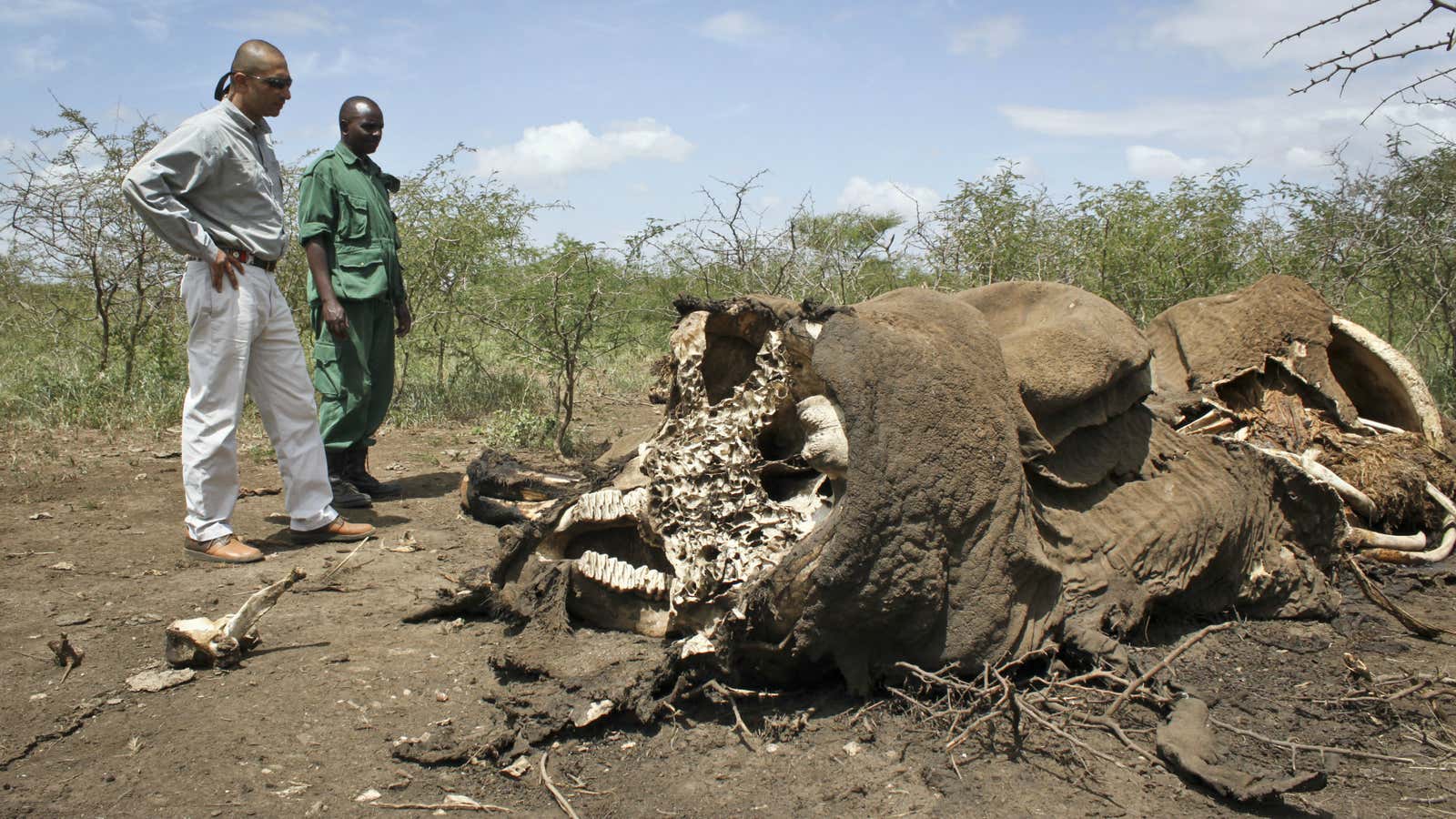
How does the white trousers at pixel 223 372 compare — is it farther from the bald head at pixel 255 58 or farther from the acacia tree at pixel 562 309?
the acacia tree at pixel 562 309

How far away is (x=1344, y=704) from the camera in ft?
10.3

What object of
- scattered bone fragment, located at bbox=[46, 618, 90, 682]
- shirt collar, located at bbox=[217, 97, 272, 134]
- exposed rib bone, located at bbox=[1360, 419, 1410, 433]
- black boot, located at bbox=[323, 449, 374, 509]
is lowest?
scattered bone fragment, located at bbox=[46, 618, 90, 682]

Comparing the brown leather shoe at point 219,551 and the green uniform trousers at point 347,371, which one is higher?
the green uniform trousers at point 347,371

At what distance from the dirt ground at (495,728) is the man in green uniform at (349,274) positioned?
4.74ft

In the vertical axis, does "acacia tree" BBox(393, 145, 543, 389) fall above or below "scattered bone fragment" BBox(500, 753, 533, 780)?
above

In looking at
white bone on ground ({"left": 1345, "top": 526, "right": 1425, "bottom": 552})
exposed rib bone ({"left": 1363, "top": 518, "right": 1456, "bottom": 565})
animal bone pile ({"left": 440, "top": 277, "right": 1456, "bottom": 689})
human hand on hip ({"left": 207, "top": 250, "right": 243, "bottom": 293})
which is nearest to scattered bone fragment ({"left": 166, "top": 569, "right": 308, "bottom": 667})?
animal bone pile ({"left": 440, "top": 277, "right": 1456, "bottom": 689})

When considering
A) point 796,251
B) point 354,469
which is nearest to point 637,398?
point 796,251

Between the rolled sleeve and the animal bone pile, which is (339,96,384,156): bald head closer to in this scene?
the rolled sleeve

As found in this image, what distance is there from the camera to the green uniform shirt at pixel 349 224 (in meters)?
5.47

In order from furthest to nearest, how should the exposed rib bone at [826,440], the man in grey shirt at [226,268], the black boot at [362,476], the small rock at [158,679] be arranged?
the black boot at [362,476]
the man in grey shirt at [226,268]
the small rock at [158,679]
the exposed rib bone at [826,440]

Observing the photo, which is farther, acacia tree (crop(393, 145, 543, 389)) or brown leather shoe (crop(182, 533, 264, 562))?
acacia tree (crop(393, 145, 543, 389))

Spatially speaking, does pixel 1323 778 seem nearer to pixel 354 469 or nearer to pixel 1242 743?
pixel 1242 743

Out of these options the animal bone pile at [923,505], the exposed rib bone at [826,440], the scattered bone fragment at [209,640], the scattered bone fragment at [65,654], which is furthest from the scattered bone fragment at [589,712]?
the scattered bone fragment at [65,654]

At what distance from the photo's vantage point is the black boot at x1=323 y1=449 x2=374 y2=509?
216 inches
